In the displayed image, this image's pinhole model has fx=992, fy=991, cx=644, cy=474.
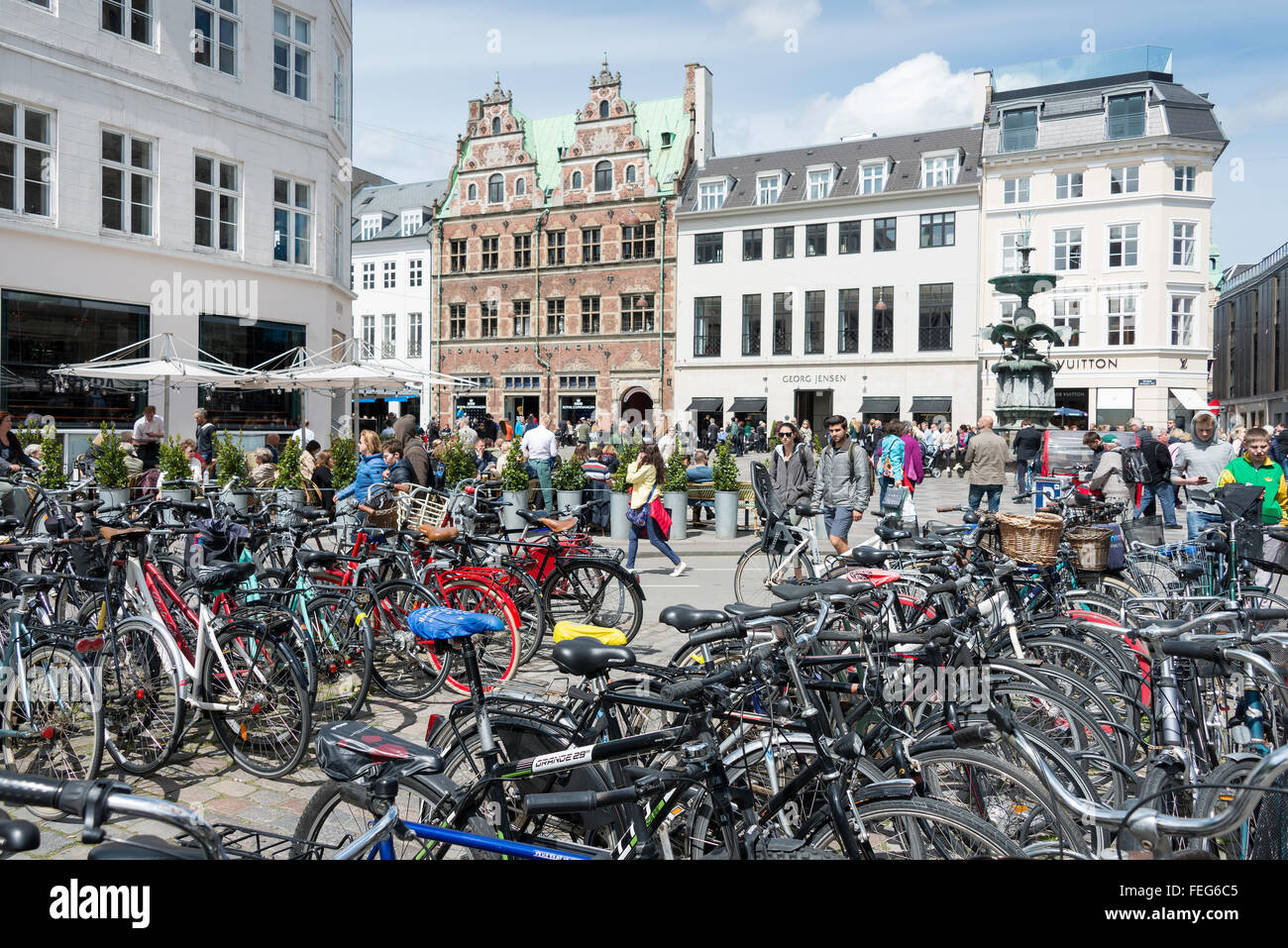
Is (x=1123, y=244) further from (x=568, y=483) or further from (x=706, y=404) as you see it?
(x=568, y=483)

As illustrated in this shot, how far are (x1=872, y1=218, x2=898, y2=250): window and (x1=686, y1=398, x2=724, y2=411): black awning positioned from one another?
9521mm

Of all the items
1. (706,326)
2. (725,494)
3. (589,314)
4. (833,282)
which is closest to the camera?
(725,494)

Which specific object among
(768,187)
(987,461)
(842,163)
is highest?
(842,163)

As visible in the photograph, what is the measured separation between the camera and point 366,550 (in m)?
7.11

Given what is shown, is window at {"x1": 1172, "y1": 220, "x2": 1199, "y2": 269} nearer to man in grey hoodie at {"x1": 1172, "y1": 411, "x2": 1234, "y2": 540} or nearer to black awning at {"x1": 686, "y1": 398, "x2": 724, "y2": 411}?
black awning at {"x1": 686, "y1": 398, "x2": 724, "y2": 411}

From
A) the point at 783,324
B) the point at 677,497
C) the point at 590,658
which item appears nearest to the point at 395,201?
the point at 783,324

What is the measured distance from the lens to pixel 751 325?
45125 mm

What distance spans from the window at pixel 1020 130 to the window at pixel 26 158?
35.7m

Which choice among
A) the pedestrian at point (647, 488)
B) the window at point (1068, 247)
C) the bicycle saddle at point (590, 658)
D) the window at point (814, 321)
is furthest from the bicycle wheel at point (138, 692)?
the window at point (1068, 247)

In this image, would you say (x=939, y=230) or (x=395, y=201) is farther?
(x=395, y=201)

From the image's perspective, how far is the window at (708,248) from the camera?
45438 mm

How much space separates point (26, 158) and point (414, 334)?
114 ft

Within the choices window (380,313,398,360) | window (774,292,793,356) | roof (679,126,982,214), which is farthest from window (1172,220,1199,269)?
window (380,313,398,360)

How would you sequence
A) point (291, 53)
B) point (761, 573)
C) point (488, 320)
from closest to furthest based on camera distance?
point (761, 573) → point (291, 53) → point (488, 320)
